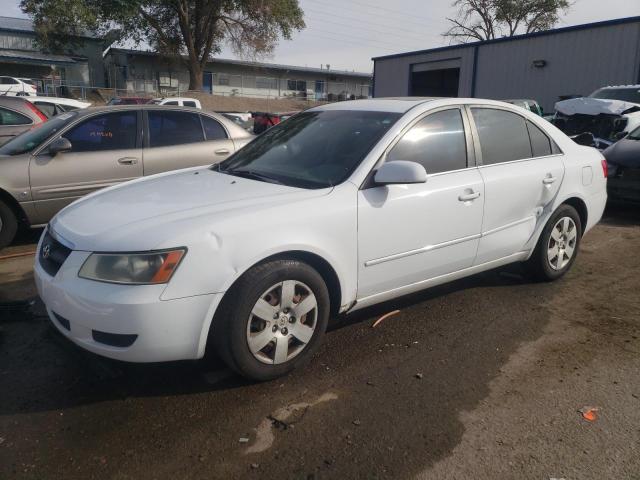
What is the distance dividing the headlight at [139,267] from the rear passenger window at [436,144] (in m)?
1.54

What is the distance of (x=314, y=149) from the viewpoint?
3705 mm

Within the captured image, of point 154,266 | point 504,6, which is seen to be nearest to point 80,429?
point 154,266

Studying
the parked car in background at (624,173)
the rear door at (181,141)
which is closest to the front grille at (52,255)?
the rear door at (181,141)

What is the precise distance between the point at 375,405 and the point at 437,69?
94.0 ft

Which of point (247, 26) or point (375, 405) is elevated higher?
point (247, 26)

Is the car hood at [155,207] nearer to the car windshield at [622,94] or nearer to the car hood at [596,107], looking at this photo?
the car hood at [596,107]

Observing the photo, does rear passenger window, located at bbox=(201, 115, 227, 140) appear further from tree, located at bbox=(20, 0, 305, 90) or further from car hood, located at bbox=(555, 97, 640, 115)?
tree, located at bbox=(20, 0, 305, 90)

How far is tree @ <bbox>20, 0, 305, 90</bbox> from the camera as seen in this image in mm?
31125

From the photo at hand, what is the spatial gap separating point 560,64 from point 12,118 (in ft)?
71.7

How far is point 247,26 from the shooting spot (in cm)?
3472

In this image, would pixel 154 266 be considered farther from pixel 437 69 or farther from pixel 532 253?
pixel 437 69

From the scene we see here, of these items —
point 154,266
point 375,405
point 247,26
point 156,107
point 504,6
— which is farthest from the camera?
point 504,6

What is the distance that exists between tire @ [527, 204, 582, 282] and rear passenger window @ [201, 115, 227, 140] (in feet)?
13.3

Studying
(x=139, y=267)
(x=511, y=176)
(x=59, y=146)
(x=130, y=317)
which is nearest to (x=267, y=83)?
(x=59, y=146)
